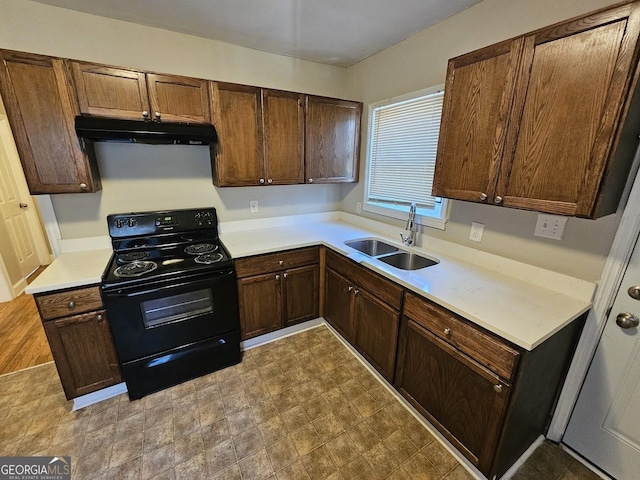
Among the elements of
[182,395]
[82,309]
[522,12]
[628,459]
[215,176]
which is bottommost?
[182,395]

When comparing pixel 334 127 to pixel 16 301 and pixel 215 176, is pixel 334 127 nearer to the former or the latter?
pixel 215 176

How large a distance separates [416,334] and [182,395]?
1.67m

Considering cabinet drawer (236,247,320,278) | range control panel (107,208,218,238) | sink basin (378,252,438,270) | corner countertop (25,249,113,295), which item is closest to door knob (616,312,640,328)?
sink basin (378,252,438,270)

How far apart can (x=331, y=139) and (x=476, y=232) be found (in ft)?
4.97

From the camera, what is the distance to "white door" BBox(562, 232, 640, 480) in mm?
1311

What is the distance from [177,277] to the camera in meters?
1.82

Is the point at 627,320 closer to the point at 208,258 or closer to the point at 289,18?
the point at 208,258

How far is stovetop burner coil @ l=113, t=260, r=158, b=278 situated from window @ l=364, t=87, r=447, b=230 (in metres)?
1.98

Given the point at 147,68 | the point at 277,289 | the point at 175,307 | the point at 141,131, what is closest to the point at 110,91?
the point at 141,131

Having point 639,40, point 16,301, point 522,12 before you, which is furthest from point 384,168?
point 16,301

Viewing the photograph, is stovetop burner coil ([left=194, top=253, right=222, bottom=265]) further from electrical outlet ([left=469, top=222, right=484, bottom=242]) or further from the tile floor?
electrical outlet ([left=469, top=222, right=484, bottom=242])

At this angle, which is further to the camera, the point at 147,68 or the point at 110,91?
the point at 147,68

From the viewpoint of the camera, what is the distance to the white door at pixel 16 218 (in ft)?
10.8

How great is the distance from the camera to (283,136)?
2357 mm
